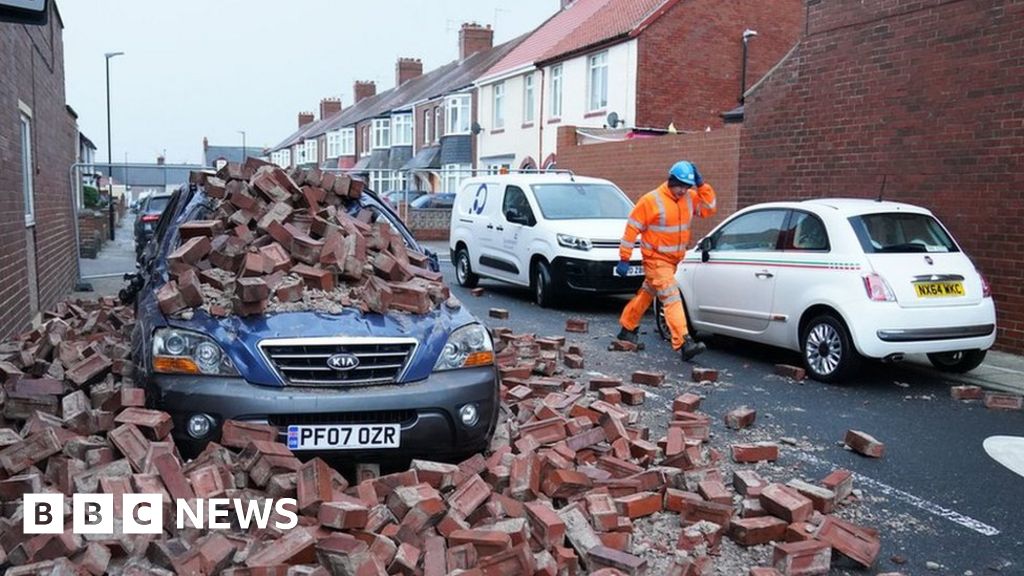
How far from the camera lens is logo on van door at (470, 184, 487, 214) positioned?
14578 millimetres

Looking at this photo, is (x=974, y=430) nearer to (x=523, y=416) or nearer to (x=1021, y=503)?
(x=1021, y=503)

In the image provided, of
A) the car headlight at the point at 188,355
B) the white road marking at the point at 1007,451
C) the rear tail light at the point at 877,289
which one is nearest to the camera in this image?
the car headlight at the point at 188,355

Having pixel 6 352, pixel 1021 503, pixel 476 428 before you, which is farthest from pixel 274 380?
pixel 1021 503

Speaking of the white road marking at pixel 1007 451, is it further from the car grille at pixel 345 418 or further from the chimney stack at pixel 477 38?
the chimney stack at pixel 477 38

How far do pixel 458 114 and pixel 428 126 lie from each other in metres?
5.67

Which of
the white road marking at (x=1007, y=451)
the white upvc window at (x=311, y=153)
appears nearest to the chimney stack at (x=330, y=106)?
the white upvc window at (x=311, y=153)

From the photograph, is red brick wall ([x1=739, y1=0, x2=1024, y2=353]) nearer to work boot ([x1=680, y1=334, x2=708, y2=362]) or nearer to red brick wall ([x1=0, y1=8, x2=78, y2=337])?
work boot ([x1=680, y1=334, x2=708, y2=362])

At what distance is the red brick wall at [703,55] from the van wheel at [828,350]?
18.4 m

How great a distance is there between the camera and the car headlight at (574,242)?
12.1 meters

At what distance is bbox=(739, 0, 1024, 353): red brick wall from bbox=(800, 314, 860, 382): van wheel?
2868 mm

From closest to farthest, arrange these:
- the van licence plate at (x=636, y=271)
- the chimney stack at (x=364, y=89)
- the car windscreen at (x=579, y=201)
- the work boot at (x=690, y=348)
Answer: the work boot at (x=690, y=348) → the van licence plate at (x=636, y=271) → the car windscreen at (x=579, y=201) → the chimney stack at (x=364, y=89)

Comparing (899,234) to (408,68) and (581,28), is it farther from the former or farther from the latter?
(408,68)

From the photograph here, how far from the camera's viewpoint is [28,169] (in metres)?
10.4

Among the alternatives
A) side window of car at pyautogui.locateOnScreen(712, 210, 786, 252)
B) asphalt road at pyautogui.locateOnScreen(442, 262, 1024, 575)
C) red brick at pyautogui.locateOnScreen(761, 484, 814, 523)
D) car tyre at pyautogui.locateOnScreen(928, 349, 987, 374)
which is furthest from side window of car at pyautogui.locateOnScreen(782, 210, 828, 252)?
red brick at pyautogui.locateOnScreen(761, 484, 814, 523)
